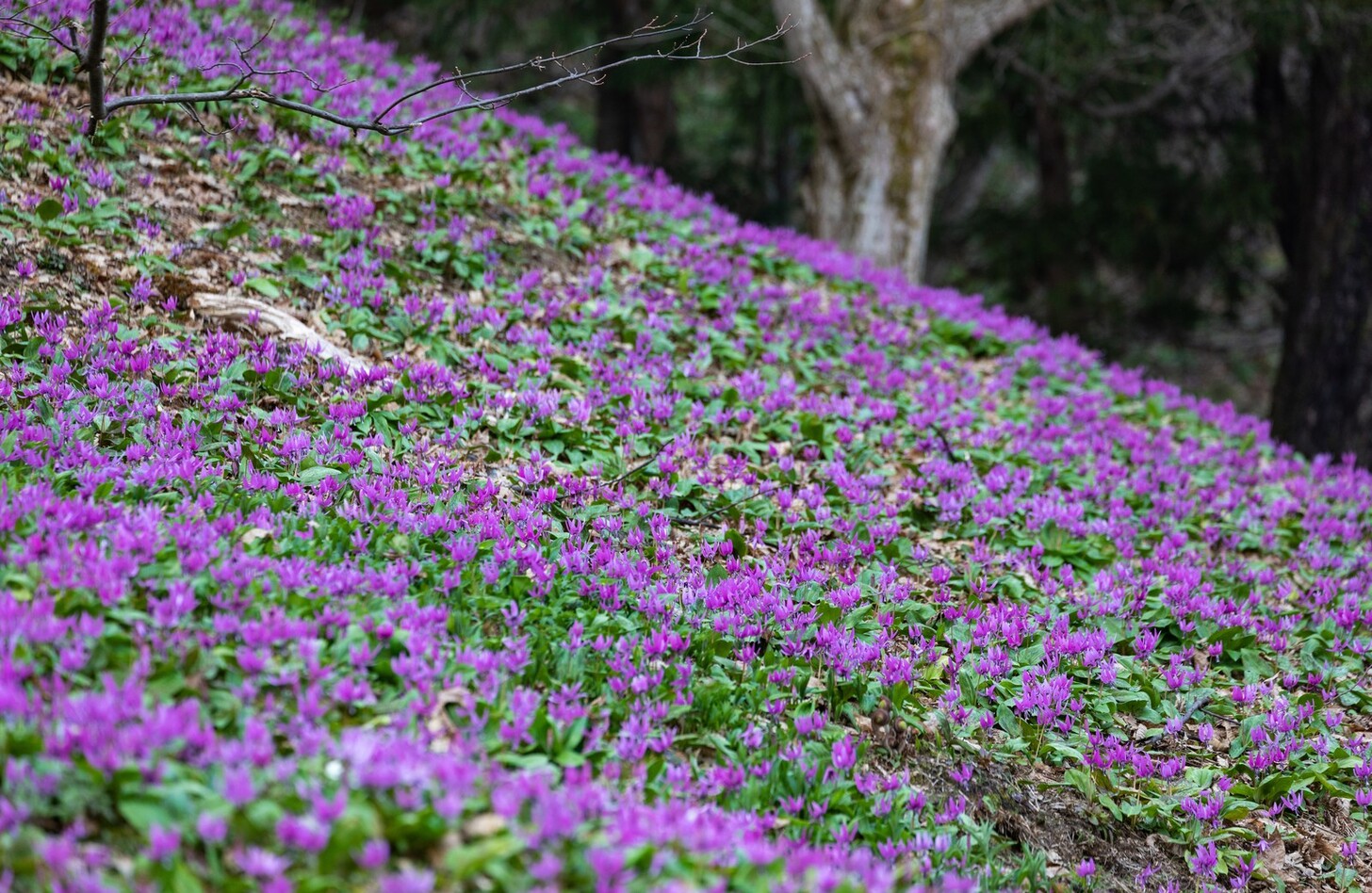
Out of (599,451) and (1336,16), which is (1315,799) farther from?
(1336,16)

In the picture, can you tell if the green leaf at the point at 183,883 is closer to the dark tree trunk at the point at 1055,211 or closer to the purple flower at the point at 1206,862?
the purple flower at the point at 1206,862

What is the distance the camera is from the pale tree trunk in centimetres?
1152

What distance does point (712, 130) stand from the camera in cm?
2314

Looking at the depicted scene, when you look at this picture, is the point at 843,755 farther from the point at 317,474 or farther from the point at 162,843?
the point at 317,474

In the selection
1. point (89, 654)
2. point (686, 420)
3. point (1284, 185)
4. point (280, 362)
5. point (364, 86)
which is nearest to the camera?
point (89, 654)

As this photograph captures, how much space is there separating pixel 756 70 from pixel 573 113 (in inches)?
293

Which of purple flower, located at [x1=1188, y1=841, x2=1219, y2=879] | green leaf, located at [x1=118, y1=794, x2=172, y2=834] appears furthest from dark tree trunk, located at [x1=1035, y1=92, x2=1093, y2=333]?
green leaf, located at [x1=118, y1=794, x2=172, y2=834]

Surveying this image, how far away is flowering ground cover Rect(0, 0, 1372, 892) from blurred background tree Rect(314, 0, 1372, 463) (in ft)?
12.0

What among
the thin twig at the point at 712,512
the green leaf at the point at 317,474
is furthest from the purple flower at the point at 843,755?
the green leaf at the point at 317,474

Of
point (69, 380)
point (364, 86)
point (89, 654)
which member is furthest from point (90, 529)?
point (364, 86)

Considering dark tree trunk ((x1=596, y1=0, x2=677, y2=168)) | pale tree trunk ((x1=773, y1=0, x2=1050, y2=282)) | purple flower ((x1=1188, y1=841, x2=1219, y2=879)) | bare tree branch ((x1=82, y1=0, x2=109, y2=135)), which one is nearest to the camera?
purple flower ((x1=1188, y1=841, x2=1219, y2=879))

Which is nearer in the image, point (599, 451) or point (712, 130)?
point (599, 451)

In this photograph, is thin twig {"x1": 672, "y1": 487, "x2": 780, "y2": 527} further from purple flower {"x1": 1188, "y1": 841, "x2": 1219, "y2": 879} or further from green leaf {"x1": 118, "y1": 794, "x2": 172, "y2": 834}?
green leaf {"x1": 118, "y1": 794, "x2": 172, "y2": 834}

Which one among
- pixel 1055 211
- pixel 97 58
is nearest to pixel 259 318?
pixel 97 58
